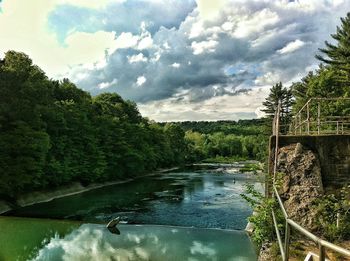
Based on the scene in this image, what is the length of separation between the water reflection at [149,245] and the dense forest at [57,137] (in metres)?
Answer: 12.4

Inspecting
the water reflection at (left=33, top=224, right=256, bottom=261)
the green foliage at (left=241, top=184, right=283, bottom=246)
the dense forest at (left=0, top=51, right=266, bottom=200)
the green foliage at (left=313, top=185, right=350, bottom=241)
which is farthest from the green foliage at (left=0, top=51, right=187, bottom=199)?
the green foliage at (left=313, top=185, right=350, bottom=241)

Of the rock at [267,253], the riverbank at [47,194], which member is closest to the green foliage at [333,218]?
the rock at [267,253]

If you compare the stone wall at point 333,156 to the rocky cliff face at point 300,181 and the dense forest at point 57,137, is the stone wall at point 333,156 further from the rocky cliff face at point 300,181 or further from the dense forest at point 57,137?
the dense forest at point 57,137

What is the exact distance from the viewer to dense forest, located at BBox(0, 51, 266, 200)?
113 feet

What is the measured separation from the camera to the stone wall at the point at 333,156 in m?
11.2

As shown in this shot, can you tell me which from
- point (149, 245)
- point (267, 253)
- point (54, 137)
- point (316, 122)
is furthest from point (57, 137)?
point (267, 253)

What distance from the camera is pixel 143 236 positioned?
22.7 meters

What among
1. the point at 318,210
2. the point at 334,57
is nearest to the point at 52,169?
the point at 334,57

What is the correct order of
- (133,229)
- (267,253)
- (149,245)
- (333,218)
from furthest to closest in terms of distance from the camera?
(133,229), (149,245), (267,253), (333,218)

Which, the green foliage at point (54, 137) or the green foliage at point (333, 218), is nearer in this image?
the green foliage at point (333, 218)

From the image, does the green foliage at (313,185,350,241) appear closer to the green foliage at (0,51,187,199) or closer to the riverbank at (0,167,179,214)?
the riverbank at (0,167,179,214)

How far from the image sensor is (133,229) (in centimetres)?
2466

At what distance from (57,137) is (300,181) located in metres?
37.4

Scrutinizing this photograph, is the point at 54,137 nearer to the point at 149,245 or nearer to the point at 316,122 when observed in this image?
the point at 149,245
